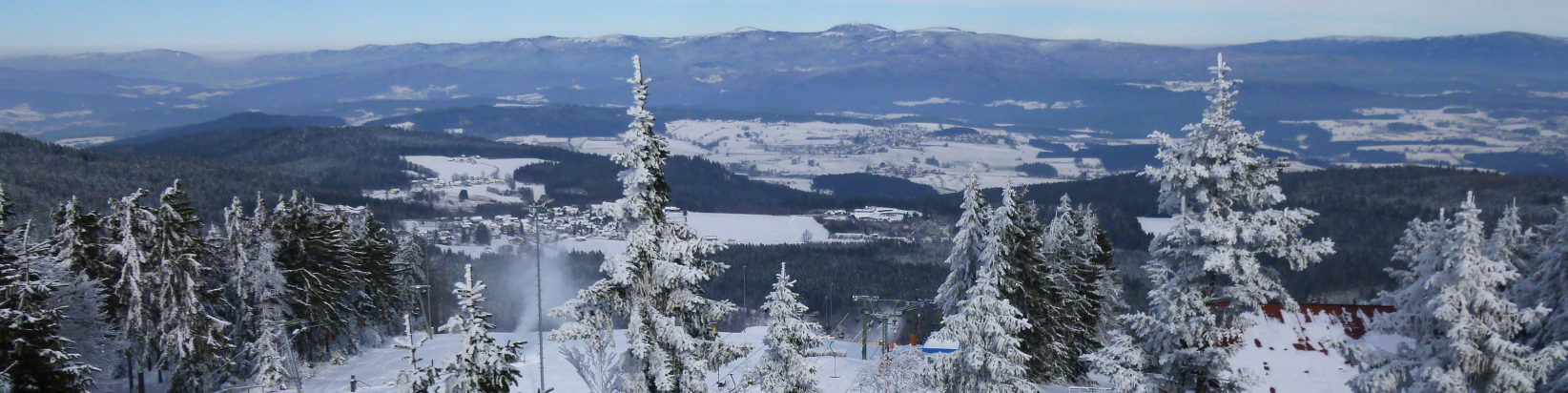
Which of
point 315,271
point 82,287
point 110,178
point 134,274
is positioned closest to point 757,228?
point 110,178

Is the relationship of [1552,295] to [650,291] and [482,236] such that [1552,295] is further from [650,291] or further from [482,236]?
[482,236]

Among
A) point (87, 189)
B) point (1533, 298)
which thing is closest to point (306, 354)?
point (1533, 298)

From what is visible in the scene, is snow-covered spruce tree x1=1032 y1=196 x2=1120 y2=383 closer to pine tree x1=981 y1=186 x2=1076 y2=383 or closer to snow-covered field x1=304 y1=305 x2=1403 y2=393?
pine tree x1=981 y1=186 x2=1076 y2=383

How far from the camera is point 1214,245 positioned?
18672 mm

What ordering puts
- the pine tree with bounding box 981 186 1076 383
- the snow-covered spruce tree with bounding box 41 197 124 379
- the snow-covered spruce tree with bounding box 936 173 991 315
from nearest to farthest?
1. the pine tree with bounding box 981 186 1076 383
2. the snow-covered spruce tree with bounding box 936 173 991 315
3. the snow-covered spruce tree with bounding box 41 197 124 379

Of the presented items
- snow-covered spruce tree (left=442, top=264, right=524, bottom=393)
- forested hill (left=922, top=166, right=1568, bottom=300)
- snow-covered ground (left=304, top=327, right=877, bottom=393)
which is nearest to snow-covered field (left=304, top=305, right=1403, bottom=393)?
snow-covered ground (left=304, top=327, right=877, bottom=393)

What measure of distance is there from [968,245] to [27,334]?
84.3ft

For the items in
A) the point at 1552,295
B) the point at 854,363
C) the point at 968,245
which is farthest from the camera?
the point at 854,363

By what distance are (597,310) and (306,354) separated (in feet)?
99.4

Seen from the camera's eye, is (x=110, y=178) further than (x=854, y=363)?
Yes

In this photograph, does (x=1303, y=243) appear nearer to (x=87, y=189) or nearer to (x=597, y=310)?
(x=597, y=310)

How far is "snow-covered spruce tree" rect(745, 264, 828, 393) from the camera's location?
2211 cm

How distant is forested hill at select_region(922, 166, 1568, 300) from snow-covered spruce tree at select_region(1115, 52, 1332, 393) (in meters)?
90.5

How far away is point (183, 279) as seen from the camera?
110 feet
